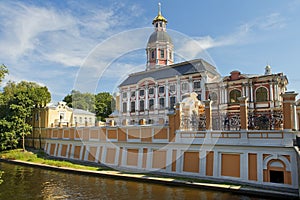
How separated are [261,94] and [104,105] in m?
35.9

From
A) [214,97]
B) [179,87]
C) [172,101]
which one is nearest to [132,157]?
[214,97]

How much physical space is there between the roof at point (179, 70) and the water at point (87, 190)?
24.0m

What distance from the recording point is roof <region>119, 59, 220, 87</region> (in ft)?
119

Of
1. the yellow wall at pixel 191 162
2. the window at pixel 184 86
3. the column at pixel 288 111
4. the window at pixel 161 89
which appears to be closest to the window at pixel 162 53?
the window at pixel 161 89

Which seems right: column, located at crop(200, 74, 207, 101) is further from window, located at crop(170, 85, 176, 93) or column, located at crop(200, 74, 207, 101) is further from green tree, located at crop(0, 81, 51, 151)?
green tree, located at crop(0, 81, 51, 151)

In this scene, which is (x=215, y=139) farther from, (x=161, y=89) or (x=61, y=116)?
(x=61, y=116)

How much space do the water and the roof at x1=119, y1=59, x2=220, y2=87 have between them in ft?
78.7

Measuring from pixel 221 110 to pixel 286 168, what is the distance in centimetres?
1961

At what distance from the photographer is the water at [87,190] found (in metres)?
12.3

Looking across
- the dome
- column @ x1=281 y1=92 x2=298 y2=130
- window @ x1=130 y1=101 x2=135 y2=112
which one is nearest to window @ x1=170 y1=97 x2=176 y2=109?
window @ x1=130 y1=101 x2=135 y2=112

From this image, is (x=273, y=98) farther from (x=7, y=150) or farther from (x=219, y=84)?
(x=7, y=150)

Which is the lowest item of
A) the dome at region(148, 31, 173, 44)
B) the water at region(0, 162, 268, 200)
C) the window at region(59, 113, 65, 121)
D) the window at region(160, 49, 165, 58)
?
the water at region(0, 162, 268, 200)

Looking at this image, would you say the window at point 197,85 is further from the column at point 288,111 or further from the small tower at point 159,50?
the column at point 288,111

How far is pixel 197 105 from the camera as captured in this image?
838 inches
